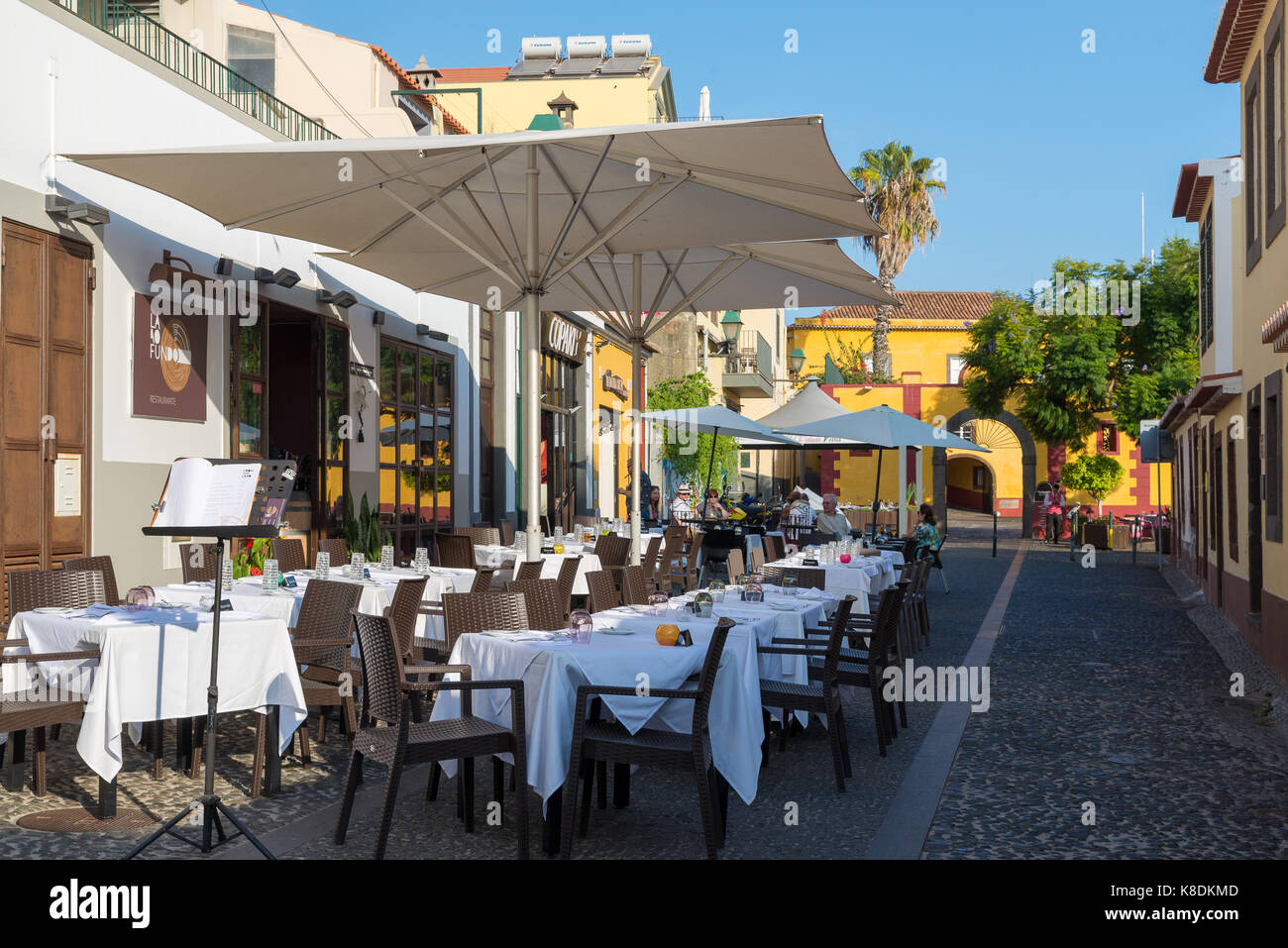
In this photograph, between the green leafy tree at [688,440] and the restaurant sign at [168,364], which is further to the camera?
the green leafy tree at [688,440]

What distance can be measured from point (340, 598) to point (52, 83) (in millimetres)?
4851

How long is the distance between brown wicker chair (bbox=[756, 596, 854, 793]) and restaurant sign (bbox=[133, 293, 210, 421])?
589cm

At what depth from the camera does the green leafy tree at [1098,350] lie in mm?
32812

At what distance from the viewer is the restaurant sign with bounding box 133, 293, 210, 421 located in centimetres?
962

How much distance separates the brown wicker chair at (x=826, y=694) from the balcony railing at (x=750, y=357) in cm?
2878

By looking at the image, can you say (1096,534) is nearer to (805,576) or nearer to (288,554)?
(805,576)

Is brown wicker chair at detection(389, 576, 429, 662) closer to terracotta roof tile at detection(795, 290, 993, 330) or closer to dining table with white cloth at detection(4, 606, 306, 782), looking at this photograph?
dining table with white cloth at detection(4, 606, 306, 782)

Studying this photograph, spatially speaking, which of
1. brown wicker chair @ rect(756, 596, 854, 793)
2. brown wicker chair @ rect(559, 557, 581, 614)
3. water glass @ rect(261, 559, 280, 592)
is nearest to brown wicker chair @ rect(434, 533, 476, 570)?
brown wicker chair @ rect(559, 557, 581, 614)

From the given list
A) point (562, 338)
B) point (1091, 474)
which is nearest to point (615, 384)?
point (562, 338)

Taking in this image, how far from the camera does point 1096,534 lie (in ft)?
89.7

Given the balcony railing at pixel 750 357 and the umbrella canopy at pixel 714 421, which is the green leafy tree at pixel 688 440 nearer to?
the balcony railing at pixel 750 357

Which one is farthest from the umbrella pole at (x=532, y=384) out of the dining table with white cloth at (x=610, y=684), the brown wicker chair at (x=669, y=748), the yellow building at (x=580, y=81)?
the yellow building at (x=580, y=81)

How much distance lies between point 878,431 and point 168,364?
9585mm
